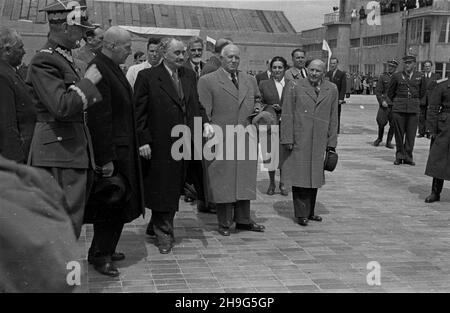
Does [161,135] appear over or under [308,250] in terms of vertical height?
over

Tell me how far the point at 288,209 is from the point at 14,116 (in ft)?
11.7

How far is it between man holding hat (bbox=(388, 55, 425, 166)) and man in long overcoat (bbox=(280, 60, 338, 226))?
4.85 meters

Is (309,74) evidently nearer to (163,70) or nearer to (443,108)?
(163,70)

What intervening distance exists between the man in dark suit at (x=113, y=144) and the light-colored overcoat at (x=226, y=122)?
123 cm

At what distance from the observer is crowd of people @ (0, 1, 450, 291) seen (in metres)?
3.57

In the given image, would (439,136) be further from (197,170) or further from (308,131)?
(197,170)

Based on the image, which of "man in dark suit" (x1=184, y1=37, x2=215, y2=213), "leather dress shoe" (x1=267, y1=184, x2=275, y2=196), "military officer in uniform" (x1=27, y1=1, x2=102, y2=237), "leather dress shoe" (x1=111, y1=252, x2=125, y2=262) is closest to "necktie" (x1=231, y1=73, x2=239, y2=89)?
"man in dark suit" (x1=184, y1=37, x2=215, y2=213)

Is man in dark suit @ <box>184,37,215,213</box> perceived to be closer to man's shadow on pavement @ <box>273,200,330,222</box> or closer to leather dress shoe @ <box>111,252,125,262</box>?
man's shadow on pavement @ <box>273,200,330,222</box>

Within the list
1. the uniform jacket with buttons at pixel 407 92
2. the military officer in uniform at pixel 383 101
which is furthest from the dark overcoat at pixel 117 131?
the military officer in uniform at pixel 383 101

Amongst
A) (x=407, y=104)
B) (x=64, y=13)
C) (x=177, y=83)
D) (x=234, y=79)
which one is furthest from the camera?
(x=407, y=104)

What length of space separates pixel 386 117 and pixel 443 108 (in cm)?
532

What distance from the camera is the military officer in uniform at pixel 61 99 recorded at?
343cm

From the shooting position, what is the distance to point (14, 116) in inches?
176

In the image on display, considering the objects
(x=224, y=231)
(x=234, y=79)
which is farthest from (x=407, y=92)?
(x=224, y=231)
